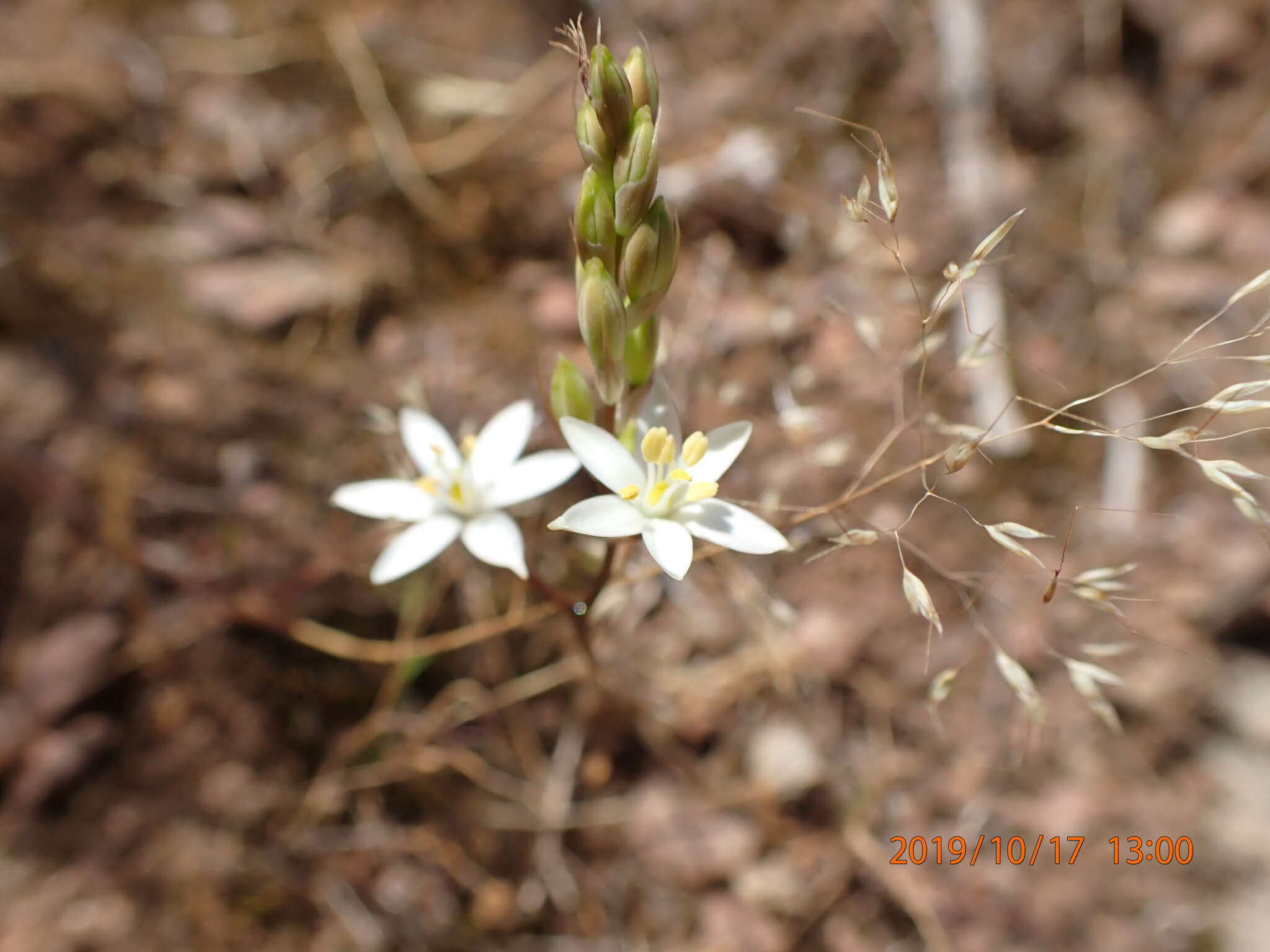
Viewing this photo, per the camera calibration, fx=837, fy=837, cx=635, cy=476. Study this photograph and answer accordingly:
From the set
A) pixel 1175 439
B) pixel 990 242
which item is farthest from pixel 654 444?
pixel 1175 439

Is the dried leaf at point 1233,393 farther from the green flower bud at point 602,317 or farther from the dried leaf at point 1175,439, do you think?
the green flower bud at point 602,317

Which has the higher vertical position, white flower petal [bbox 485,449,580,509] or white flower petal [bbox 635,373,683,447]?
white flower petal [bbox 635,373,683,447]

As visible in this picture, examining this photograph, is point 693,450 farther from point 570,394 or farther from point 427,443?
point 427,443

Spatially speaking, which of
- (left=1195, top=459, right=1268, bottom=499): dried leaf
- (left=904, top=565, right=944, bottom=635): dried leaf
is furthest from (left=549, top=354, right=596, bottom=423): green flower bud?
(left=1195, top=459, right=1268, bottom=499): dried leaf

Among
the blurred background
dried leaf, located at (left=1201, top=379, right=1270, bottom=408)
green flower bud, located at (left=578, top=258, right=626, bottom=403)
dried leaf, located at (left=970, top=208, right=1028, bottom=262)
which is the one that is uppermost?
dried leaf, located at (left=970, top=208, right=1028, bottom=262)

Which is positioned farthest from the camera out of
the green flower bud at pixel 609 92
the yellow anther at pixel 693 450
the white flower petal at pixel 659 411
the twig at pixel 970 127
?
the twig at pixel 970 127

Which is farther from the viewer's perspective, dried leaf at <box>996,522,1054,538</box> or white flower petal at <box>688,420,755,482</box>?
white flower petal at <box>688,420,755,482</box>

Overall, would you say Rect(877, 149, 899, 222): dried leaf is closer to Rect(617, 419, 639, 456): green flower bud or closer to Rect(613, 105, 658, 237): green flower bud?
Rect(613, 105, 658, 237): green flower bud
